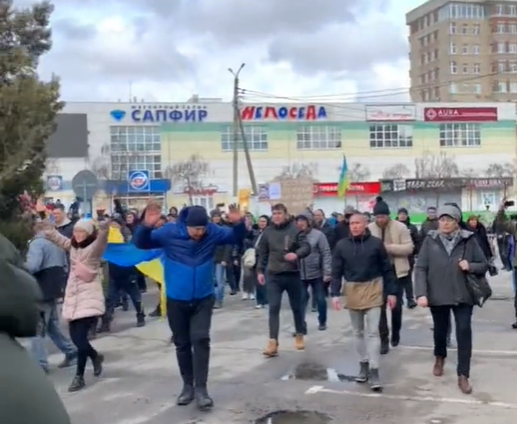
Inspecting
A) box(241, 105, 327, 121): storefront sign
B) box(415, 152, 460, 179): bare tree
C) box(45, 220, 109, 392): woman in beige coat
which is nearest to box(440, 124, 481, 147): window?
box(415, 152, 460, 179): bare tree

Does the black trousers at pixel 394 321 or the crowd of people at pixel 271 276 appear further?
the black trousers at pixel 394 321

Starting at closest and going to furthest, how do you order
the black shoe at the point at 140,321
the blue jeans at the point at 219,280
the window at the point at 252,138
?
the black shoe at the point at 140,321, the blue jeans at the point at 219,280, the window at the point at 252,138

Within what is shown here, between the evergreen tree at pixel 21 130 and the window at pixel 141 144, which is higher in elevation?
the window at pixel 141 144

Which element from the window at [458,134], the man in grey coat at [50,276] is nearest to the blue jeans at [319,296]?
the man in grey coat at [50,276]

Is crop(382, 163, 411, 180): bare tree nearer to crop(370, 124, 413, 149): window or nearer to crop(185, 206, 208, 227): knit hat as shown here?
crop(370, 124, 413, 149): window

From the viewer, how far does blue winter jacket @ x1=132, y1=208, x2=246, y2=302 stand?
7367 mm

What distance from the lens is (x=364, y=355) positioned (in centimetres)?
832

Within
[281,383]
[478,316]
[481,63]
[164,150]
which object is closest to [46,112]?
[281,383]

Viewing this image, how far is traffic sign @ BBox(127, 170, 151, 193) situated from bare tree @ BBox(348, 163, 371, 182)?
715 inches

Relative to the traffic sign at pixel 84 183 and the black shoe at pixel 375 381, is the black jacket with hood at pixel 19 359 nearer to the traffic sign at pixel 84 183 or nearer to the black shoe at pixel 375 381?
the black shoe at pixel 375 381

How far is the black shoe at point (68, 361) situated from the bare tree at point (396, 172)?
65.6m

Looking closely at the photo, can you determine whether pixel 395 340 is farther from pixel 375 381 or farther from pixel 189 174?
pixel 189 174

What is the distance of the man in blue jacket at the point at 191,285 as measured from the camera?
737cm

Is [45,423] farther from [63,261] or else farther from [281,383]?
[63,261]
